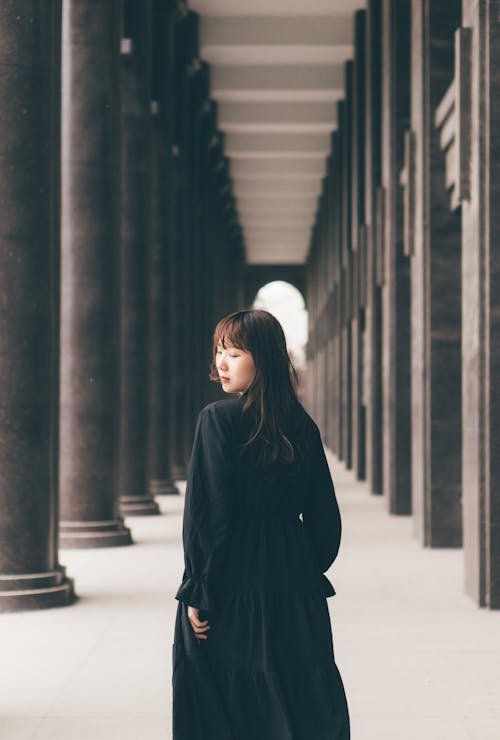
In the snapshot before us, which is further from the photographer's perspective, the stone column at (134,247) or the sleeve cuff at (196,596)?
the stone column at (134,247)

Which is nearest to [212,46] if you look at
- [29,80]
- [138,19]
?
[138,19]

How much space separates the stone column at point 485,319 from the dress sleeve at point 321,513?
5528mm

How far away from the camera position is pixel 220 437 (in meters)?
3.92

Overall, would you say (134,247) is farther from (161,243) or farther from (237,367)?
(237,367)

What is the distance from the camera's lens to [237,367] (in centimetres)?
404

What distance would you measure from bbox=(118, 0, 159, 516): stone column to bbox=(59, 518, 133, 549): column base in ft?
10.4

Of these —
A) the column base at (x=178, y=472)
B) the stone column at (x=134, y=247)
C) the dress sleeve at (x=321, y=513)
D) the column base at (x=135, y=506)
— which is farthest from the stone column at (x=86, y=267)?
the column base at (x=178, y=472)

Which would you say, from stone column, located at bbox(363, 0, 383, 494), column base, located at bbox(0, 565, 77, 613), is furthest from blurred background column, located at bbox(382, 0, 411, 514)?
column base, located at bbox(0, 565, 77, 613)

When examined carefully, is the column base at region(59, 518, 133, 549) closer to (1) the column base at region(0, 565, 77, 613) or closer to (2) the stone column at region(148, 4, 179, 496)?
(1) the column base at region(0, 565, 77, 613)

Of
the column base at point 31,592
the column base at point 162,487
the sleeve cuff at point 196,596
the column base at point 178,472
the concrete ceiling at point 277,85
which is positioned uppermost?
the concrete ceiling at point 277,85

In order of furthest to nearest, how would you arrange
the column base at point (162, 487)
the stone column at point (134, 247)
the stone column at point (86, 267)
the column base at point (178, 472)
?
the column base at point (178, 472), the column base at point (162, 487), the stone column at point (134, 247), the stone column at point (86, 267)

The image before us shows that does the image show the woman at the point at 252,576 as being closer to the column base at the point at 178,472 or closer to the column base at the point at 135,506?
the column base at the point at 135,506

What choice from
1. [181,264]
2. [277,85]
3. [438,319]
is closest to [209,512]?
[438,319]

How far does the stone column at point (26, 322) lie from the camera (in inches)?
359
